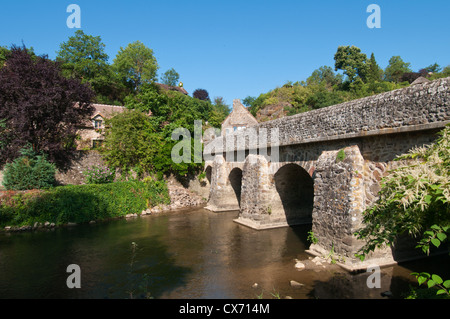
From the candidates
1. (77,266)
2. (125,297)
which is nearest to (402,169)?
(125,297)

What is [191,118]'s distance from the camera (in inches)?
920

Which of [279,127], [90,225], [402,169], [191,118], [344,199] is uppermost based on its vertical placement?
[191,118]

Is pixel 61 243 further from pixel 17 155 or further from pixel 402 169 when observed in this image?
pixel 402 169

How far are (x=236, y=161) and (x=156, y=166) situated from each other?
7.30 meters

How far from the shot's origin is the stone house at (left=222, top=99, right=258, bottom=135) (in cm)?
3136

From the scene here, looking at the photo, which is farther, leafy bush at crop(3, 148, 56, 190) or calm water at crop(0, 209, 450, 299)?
leafy bush at crop(3, 148, 56, 190)

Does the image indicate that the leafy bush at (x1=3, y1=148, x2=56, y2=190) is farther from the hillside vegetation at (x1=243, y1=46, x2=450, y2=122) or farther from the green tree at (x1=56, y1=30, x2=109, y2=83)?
the hillside vegetation at (x1=243, y1=46, x2=450, y2=122)

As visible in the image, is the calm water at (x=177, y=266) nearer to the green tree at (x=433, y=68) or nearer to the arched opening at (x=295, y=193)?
the arched opening at (x=295, y=193)

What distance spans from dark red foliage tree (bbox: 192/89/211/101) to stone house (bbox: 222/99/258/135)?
32344 mm

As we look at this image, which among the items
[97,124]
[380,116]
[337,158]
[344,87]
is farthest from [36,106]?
[344,87]

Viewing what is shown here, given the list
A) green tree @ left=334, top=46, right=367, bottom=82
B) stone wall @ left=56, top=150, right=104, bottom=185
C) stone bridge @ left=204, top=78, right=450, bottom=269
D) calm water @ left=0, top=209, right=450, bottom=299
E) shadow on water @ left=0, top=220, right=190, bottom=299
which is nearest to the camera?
stone bridge @ left=204, top=78, right=450, bottom=269

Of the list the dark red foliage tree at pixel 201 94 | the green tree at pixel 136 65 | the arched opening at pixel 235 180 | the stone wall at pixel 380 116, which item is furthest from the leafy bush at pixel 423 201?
the dark red foliage tree at pixel 201 94

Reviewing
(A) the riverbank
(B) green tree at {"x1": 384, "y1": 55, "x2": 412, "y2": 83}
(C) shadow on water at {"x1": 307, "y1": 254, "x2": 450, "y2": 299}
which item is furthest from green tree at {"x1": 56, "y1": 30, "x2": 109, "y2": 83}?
(B) green tree at {"x1": 384, "y1": 55, "x2": 412, "y2": 83}

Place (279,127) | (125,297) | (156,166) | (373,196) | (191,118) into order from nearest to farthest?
(125,297)
(373,196)
(279,127)
(156,166)
(191,118)
